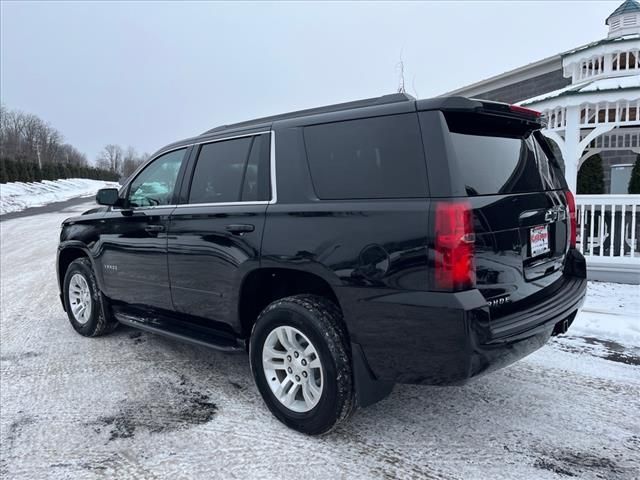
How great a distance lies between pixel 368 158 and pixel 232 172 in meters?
1.25

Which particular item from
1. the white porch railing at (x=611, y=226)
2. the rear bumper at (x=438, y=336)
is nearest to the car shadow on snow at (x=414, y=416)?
the rear bumper at (x=438, y=336)

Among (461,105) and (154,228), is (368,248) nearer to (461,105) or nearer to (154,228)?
(461,105)

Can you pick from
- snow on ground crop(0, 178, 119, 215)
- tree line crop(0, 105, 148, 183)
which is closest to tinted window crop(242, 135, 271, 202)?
snow on ground crop(0, 178, 119, 215)

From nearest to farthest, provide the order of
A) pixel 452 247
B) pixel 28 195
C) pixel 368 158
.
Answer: pixel 452 247, pixel 368 158, pixel 28 195

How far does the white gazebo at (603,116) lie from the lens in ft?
23.0

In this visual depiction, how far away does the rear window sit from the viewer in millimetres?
2621

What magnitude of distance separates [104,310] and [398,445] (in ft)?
11.0

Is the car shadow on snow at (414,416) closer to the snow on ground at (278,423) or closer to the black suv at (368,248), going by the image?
the snow on ground at (278,423)

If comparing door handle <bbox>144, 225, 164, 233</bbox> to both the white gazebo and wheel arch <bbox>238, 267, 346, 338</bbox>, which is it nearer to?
wheel arch <bbox>238, 267, 346, 338</bbox>

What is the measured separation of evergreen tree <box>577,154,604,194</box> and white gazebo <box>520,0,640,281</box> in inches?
15.7

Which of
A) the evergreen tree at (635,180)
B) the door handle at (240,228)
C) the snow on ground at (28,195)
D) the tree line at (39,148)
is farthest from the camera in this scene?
the tree line at (39,148)

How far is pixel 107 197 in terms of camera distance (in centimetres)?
449

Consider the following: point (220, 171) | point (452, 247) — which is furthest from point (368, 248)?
point (220, 171)

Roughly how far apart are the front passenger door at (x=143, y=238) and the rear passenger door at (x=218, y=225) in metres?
0.19
